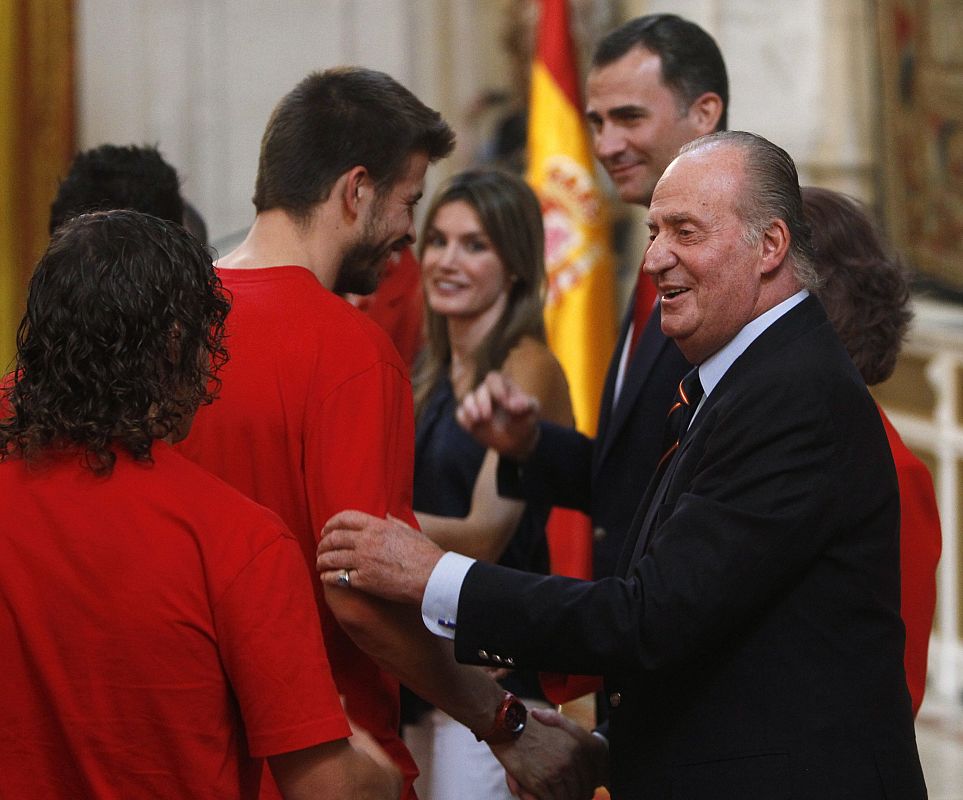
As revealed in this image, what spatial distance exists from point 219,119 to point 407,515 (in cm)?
495

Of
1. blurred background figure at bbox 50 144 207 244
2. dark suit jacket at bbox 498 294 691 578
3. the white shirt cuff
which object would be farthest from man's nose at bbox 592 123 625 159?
the white shirt cuff

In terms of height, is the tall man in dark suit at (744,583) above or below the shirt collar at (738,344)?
below

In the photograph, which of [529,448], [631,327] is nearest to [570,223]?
[631,327]

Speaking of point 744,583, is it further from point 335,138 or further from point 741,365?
point 335,138

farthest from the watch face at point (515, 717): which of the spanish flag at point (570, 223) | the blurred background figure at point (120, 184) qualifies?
the spanish flag at point (570, 223)

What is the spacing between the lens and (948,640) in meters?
5.87

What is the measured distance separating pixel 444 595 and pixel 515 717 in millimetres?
414

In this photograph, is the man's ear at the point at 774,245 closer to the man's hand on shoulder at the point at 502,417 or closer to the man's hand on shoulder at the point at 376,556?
the man's hand on shoulder at the point at 376,556

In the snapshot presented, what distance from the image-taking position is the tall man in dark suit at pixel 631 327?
2.62 metres

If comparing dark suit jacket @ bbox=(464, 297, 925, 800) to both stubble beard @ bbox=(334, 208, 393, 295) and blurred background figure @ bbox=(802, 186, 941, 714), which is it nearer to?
blurred background figure @ bbox=(802, 186, 941, 714)

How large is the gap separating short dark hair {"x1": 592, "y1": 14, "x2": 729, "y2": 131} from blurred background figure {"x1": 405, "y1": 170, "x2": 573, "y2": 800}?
0.58 metres

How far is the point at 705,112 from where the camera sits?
298 centimetres

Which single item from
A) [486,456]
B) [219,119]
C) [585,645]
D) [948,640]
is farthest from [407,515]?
[219,119]

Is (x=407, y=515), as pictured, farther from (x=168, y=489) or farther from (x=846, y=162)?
(x=846, y=162)
